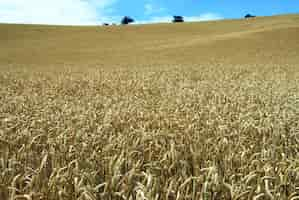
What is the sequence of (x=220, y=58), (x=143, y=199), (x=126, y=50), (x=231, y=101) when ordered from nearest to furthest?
1. (x=143, y=199)
2. (x=231, y=101)
3. (x=220, y=58)
4. (x=126, y=50)

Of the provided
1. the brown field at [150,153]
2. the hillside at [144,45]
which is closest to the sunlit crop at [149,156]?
the brown field at [150,153]

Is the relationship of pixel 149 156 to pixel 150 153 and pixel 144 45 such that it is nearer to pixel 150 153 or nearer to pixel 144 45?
pixel 150 153

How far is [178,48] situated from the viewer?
3516cm

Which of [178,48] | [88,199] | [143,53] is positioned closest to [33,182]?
[88,199]

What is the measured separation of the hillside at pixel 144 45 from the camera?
29312mm

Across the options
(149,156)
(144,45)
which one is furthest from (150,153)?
(144,45)

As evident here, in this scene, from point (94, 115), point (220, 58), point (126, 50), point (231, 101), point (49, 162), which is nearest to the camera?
point (49, 162)

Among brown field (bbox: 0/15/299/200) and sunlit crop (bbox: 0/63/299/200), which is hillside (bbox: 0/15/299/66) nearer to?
brown field (bbox: 0/15/299/200)

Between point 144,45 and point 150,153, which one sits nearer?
point 150,153

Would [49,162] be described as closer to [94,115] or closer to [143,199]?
[143,199]

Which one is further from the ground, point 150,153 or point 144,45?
point 144,45

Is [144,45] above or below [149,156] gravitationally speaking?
above

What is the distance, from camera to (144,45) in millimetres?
39938

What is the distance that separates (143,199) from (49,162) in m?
1.59
